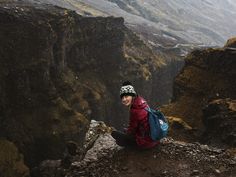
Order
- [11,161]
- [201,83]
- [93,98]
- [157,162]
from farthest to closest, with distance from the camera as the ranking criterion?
[93,98] → [11,161] → [201,83] → [157,162]

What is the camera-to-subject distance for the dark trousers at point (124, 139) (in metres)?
19.0

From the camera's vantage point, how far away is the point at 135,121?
1828 cm

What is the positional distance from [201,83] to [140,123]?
56.0 feet

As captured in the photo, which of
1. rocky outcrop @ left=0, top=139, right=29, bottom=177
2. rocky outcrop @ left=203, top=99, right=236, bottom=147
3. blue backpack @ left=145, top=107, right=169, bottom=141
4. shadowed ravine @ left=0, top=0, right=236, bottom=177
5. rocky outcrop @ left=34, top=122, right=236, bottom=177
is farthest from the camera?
rocky outcrop @ left=0, top=139, right=29, bottom=177

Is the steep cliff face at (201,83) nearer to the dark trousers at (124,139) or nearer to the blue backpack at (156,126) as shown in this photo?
the dark trousers at (124,139)

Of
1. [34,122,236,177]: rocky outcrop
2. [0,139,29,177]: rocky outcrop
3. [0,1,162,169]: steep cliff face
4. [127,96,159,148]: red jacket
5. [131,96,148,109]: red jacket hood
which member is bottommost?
[0,139,29,177]: rocky outcrop

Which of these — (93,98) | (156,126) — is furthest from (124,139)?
(93,98)

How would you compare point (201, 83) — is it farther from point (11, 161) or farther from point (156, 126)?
point (11, 161)

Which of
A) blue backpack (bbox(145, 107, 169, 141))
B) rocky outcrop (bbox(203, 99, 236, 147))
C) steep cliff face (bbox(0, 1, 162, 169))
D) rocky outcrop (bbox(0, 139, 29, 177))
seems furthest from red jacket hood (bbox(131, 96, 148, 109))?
steep cliff face (bbox(0, 1, 162, 169))

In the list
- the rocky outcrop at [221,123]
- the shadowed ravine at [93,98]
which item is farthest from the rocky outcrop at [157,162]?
the rocky outcrop at [221,123]

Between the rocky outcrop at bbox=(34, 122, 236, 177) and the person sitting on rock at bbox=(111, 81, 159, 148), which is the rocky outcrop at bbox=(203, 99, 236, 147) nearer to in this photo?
the rocky outcrop at bbox=(34, 122, 236, 177)

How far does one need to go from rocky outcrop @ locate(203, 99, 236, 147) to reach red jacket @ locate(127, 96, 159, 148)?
751 cm

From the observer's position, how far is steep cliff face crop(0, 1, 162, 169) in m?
61.0

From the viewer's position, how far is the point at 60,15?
7456cm
